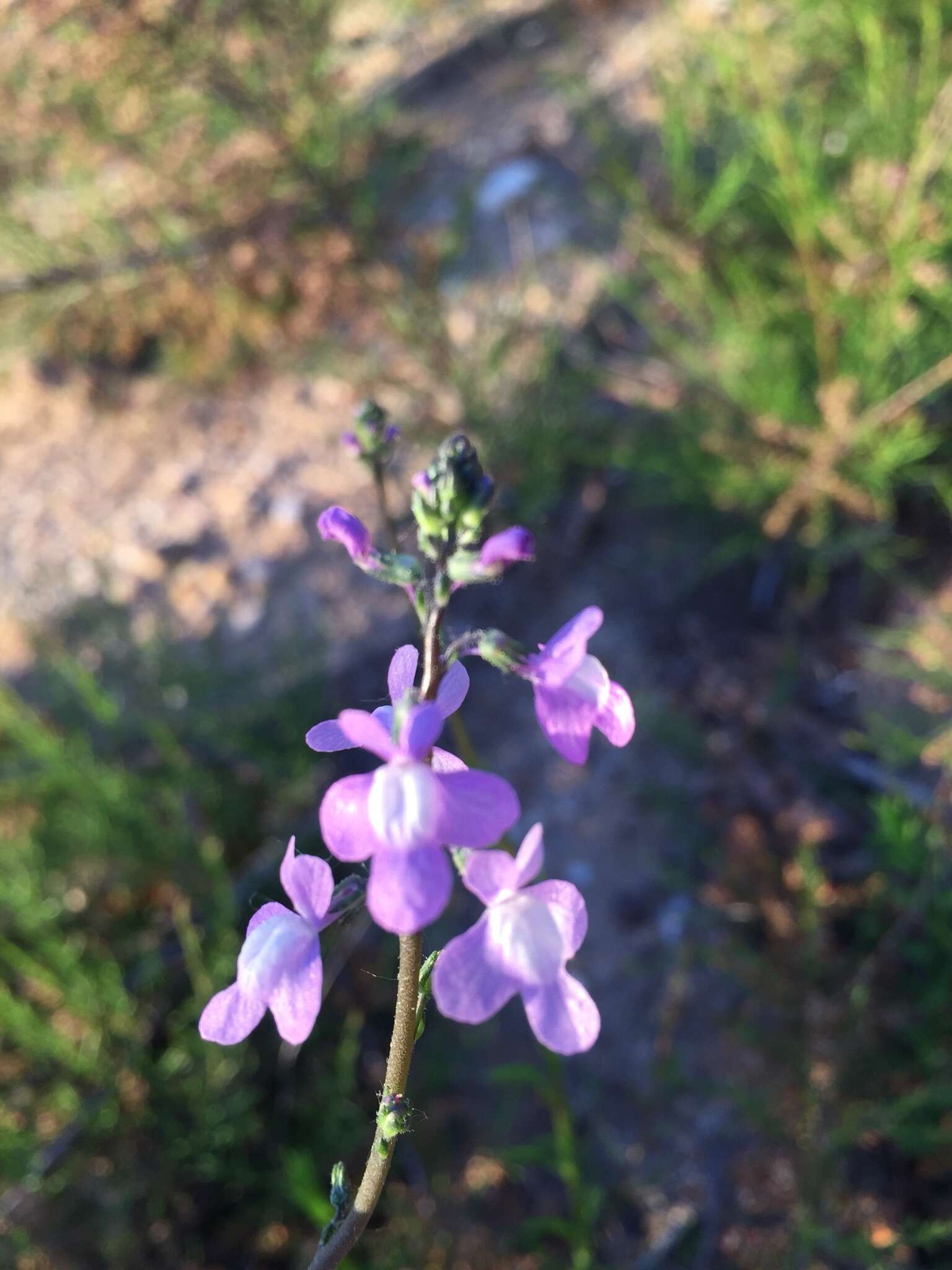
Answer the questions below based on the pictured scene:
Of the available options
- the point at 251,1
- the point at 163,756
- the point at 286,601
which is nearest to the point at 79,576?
the point at 286,601

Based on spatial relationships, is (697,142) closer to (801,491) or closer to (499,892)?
(801,491)

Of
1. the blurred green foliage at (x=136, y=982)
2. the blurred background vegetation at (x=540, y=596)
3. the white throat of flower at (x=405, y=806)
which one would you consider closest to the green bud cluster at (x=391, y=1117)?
the white throat of flower at (x=405, y=806)

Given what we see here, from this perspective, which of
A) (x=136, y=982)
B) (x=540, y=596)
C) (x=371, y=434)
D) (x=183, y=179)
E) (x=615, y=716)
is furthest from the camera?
(x=183, y=179)

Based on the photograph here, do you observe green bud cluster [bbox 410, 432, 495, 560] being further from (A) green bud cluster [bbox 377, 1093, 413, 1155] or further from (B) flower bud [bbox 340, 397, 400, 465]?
(B) flower bud [bbox 340, 397, 400, 465]

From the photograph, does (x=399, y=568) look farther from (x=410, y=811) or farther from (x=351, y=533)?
(x=410, y=811)

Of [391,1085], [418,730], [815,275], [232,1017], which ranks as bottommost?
[815,275]

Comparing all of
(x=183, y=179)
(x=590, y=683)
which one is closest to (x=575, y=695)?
(x=590, y=683)
